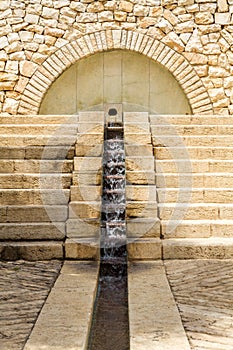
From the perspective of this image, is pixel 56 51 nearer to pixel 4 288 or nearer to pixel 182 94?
pixel 182 94

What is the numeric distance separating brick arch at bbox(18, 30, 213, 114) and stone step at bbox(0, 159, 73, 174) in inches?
160

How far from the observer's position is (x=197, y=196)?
5.86 m

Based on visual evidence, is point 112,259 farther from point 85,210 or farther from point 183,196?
point 183,196

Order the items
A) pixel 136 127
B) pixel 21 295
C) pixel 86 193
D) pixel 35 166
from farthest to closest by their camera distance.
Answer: pixel 136 127
pixel 35 166
pixel 86 193
pixel 21 295

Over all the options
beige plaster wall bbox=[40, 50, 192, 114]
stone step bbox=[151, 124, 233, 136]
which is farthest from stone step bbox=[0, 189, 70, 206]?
beige plaster wall bbox=[40, 50, 192, 114]

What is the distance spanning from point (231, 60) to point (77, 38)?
3.14 metres

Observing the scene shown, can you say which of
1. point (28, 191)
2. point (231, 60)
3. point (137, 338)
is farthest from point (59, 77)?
point (137, 338)

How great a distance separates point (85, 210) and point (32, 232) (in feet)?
1.98

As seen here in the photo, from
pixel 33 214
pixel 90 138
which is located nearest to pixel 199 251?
pixel 33 214

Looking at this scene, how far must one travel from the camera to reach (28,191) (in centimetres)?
568

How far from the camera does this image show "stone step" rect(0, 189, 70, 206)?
18.5 feet

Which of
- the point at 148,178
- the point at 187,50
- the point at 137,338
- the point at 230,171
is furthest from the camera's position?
the point at 187,50

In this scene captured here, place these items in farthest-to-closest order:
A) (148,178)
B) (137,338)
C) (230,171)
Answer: (230,171) → (148,178) → (137,338)

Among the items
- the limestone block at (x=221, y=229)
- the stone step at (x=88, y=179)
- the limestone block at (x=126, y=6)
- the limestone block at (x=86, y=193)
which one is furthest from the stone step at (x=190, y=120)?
the limestone block at (x=126, y=6)
